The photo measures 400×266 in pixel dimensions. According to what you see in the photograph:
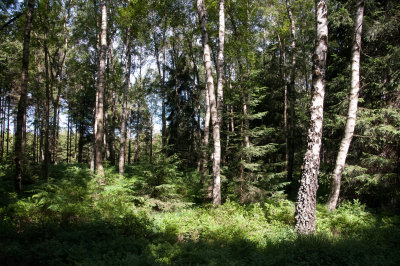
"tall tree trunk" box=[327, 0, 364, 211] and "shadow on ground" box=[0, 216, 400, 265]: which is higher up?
"tall tree trunk" box=[327, 0, 364, 211]

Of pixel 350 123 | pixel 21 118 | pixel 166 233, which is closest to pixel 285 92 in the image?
pixel 350 123

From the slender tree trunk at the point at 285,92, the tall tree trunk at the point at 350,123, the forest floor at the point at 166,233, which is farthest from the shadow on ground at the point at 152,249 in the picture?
the slender tree trunk at the point at 285,92

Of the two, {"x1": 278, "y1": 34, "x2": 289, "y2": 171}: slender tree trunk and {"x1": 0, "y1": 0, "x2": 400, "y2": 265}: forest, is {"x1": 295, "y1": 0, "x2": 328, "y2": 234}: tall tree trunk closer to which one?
{"x1": 0, "y1": 0, "x2": 400, "y2": 265}: forest

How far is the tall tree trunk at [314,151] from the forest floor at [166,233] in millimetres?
427

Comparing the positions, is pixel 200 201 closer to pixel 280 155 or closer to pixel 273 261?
pixel 273 261

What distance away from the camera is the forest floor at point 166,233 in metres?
4.38

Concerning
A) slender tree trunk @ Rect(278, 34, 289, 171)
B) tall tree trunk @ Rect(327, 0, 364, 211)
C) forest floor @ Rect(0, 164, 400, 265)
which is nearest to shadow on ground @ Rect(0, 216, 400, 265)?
forest floor @ Rect(0, 164, 400, 265)

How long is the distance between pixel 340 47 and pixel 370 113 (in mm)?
4398

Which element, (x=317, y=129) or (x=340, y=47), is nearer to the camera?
(x=317, y=129)

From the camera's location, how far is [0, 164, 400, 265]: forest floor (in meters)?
4.38

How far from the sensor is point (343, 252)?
4414mm

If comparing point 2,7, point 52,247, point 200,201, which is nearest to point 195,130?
point 200,201

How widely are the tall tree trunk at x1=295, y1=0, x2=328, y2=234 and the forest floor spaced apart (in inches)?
16.8

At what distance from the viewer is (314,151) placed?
5.70m
